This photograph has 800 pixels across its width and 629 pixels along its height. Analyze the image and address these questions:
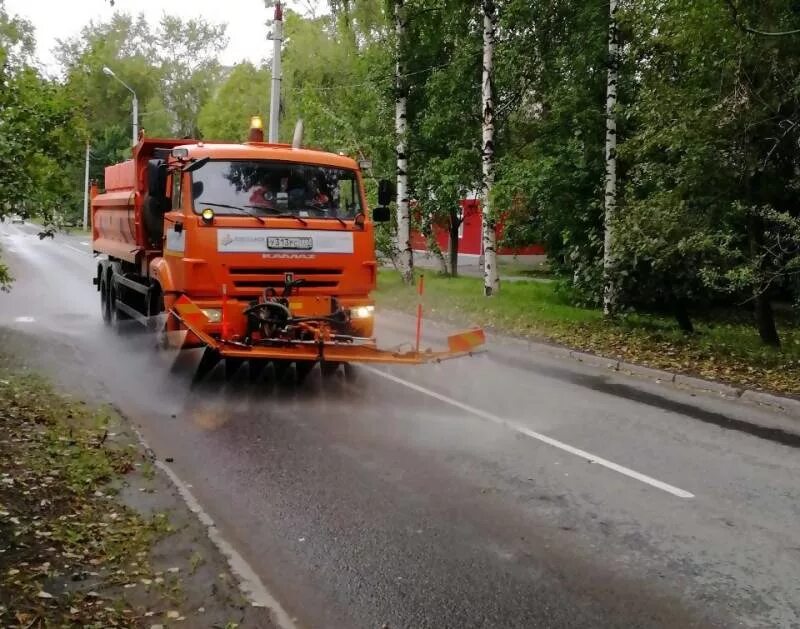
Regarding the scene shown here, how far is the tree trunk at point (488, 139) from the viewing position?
16.7 m

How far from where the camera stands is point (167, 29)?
6969 cm

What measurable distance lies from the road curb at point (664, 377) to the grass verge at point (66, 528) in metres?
6.64

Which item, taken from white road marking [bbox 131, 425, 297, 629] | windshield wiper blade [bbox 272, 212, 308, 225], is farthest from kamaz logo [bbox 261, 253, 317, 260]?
white road marking [bbox 131, 425, 297, 629]

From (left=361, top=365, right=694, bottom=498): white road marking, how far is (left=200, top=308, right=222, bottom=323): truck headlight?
91.6 inches

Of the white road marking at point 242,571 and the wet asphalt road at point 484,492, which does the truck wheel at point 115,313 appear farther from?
the white road marking at point 242,571

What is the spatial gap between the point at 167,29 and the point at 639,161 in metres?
64.9

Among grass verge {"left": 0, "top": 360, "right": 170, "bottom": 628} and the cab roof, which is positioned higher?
the cab roof

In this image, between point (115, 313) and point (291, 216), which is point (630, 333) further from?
point (115, 313)

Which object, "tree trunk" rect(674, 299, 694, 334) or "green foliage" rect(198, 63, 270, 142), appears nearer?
"tree trunk" rect(674, 299, 694, 334)

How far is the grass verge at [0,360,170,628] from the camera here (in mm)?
3764

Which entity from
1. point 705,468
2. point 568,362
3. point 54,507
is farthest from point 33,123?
point 705,468

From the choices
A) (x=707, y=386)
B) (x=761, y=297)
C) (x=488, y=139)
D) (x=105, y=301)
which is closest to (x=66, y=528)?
(x=707, y=386)

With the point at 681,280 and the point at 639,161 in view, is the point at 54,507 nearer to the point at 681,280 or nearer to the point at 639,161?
the point at 681,280

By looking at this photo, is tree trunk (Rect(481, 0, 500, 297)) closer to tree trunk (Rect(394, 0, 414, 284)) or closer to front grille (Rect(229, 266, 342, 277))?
tree trunk (Rect(394, 0, 414, 284))
